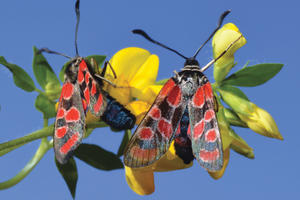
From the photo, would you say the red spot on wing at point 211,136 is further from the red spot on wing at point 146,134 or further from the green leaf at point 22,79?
the green leaf at point 22,79

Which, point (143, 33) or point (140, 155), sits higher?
point (143, 33)

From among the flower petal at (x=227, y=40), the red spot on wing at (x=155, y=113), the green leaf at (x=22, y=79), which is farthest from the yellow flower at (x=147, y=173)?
the green leaf at (x=22, y=79)

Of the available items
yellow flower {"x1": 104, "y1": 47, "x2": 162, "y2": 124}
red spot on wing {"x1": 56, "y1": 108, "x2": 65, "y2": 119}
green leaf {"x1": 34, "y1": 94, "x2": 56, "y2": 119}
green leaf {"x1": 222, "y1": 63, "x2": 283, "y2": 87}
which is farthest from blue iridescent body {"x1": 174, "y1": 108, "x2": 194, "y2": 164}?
green leaf {"x1": 34, "y1": 94, "x2": 56, "y2": 119}

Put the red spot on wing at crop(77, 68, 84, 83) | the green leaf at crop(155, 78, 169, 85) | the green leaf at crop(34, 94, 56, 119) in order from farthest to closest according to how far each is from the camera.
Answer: the green leaf at crop(34, 94, 56, 119) → the green leaf at crop(155, 78, 169, 85) → the red spot on wing at crop(77, 68, 84, 83)

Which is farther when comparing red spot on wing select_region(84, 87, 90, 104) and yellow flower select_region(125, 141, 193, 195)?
yellow flower select_region(125, 141, 193, 195)

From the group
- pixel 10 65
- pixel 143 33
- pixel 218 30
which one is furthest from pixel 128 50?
pixel 10 65

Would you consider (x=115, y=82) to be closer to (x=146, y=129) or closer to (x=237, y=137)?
(x=146, y=129)

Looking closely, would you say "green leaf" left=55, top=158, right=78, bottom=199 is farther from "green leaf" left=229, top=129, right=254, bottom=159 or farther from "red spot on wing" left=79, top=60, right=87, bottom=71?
"green leaf" left=229, top=129, right=254, bottom=159
